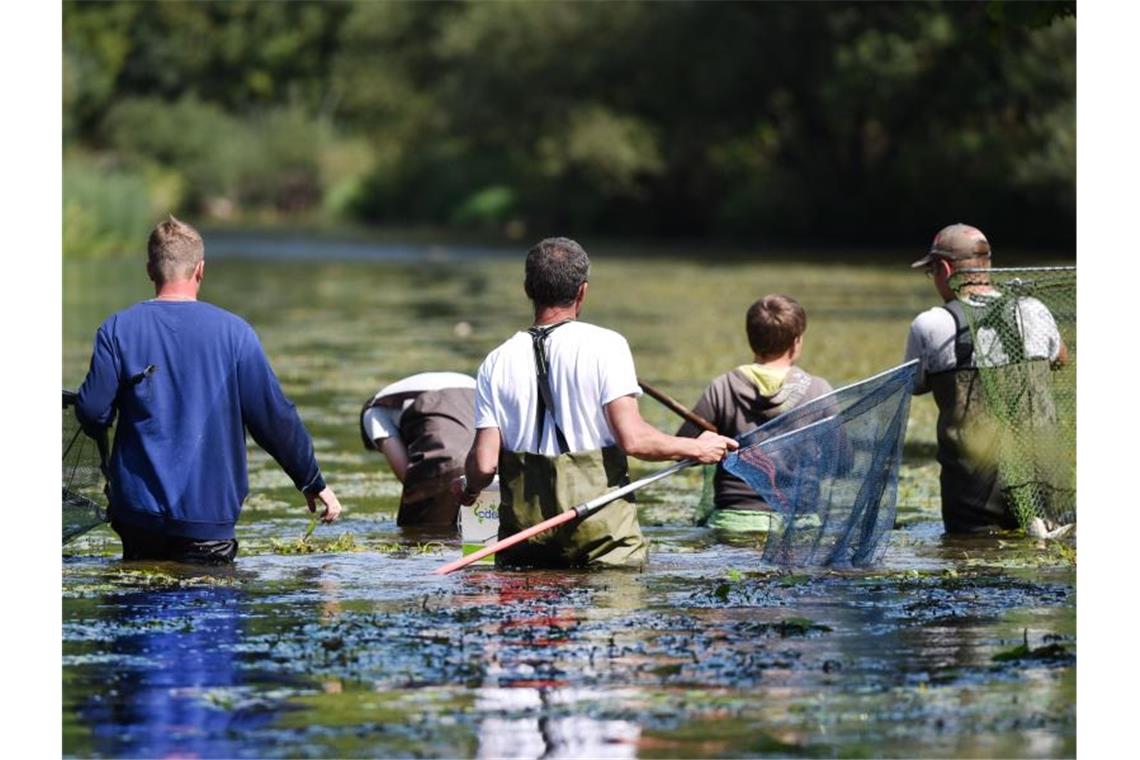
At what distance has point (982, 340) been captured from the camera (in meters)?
10.9

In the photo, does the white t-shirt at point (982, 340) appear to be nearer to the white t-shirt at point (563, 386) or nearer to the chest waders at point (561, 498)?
the chest waders at point (561, 498)

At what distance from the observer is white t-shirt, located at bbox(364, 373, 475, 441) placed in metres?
11.5

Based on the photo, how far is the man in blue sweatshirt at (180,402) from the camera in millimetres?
9414

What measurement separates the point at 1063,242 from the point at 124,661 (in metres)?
44.5

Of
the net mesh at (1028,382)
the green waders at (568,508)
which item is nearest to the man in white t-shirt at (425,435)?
the green waders at (568,508)

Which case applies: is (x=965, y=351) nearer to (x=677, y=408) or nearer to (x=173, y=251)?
(x=677, y=408)

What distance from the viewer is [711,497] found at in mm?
11547

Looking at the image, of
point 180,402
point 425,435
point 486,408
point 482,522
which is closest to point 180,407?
point 180,402

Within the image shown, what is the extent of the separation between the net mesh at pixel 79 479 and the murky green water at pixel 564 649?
0.86 ft

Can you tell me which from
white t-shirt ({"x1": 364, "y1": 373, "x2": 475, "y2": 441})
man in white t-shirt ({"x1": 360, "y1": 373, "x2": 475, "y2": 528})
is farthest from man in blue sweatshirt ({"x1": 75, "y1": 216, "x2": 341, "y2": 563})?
white t-shirt ({"x1": 364, "y1": 373, "x2": 475, "y2": 441})

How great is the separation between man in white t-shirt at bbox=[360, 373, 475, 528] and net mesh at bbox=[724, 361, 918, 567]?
1934mm

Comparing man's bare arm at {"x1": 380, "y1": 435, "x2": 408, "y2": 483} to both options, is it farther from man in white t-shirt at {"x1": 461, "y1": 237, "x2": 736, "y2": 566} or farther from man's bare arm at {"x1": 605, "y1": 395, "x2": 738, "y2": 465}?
man's bare arm at {"x1": 605, "y1": 395, "x2": 738, "y2": 465}
